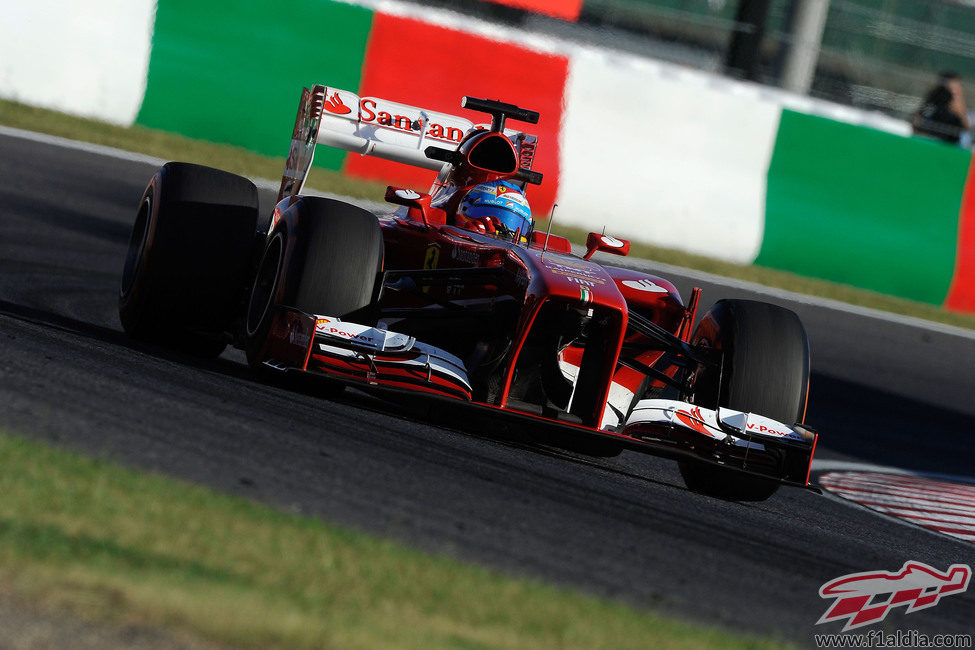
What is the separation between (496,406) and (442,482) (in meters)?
0.82

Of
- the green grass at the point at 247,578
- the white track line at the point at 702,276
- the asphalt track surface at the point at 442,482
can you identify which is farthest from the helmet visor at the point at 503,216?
the white track line at the point at 702,276

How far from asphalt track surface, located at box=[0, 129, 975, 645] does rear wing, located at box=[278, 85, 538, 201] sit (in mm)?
1184

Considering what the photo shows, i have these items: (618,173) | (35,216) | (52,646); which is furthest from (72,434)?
(618,173)

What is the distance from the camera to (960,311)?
13.6 meters

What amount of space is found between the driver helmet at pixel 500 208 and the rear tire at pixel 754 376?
123 centimetres

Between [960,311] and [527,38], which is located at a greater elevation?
[527,38]

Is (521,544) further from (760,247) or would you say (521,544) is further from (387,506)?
(760,247)

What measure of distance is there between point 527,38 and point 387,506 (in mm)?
9415

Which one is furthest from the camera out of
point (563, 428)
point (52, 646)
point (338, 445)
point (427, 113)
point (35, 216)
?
point (35, 216)

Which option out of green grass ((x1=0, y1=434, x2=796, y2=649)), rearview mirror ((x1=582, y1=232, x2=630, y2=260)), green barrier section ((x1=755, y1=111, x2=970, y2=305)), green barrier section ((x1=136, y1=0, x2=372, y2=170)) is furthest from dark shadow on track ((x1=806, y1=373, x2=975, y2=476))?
green barrier section ((x1=136, y1=0, x2=372, y2=170))

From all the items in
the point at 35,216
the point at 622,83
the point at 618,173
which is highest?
the point at 622,83

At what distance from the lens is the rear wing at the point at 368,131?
757cm

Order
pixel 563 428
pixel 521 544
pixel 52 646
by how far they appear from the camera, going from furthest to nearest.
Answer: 1. pixel 563 428
2. pixel 521 544
3. pixel 52 646

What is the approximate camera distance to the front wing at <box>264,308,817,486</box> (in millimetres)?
5633
